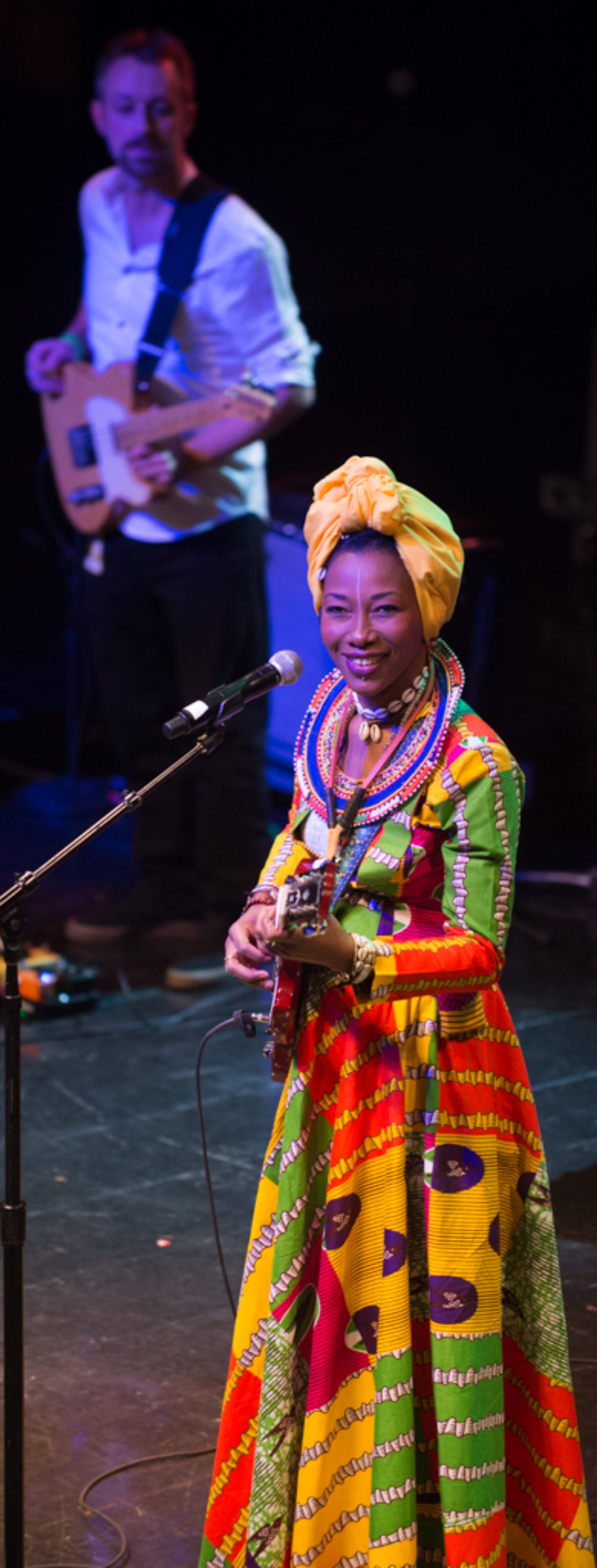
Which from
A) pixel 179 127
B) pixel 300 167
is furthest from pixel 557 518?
pixel 179 127

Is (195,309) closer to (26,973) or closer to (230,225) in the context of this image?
(230,225)

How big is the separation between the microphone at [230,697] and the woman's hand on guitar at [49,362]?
3.88 m

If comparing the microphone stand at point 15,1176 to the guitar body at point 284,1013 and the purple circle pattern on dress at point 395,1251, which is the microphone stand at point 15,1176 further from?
the purple circle pattern on dress at point 395,1251

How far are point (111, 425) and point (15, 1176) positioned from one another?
152 inches

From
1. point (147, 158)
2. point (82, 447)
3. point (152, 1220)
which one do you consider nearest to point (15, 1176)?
point (152, 1220)

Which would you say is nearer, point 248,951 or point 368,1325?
point 248,951

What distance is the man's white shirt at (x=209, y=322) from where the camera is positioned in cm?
545

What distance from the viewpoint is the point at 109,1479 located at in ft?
9.37

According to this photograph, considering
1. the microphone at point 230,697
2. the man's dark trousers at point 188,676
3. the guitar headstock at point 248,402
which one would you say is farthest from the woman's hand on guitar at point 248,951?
the guitar headstock at point 248,402

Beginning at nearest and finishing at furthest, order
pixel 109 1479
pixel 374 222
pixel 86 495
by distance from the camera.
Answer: pixel 109 1479, pixel 86 495, pixel 374 222

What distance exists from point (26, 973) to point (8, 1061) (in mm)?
3008

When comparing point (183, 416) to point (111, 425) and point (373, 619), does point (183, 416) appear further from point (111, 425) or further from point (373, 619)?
point (373, 619)

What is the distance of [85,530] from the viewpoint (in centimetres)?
580

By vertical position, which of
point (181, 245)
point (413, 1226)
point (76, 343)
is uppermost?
point (181, 245)
